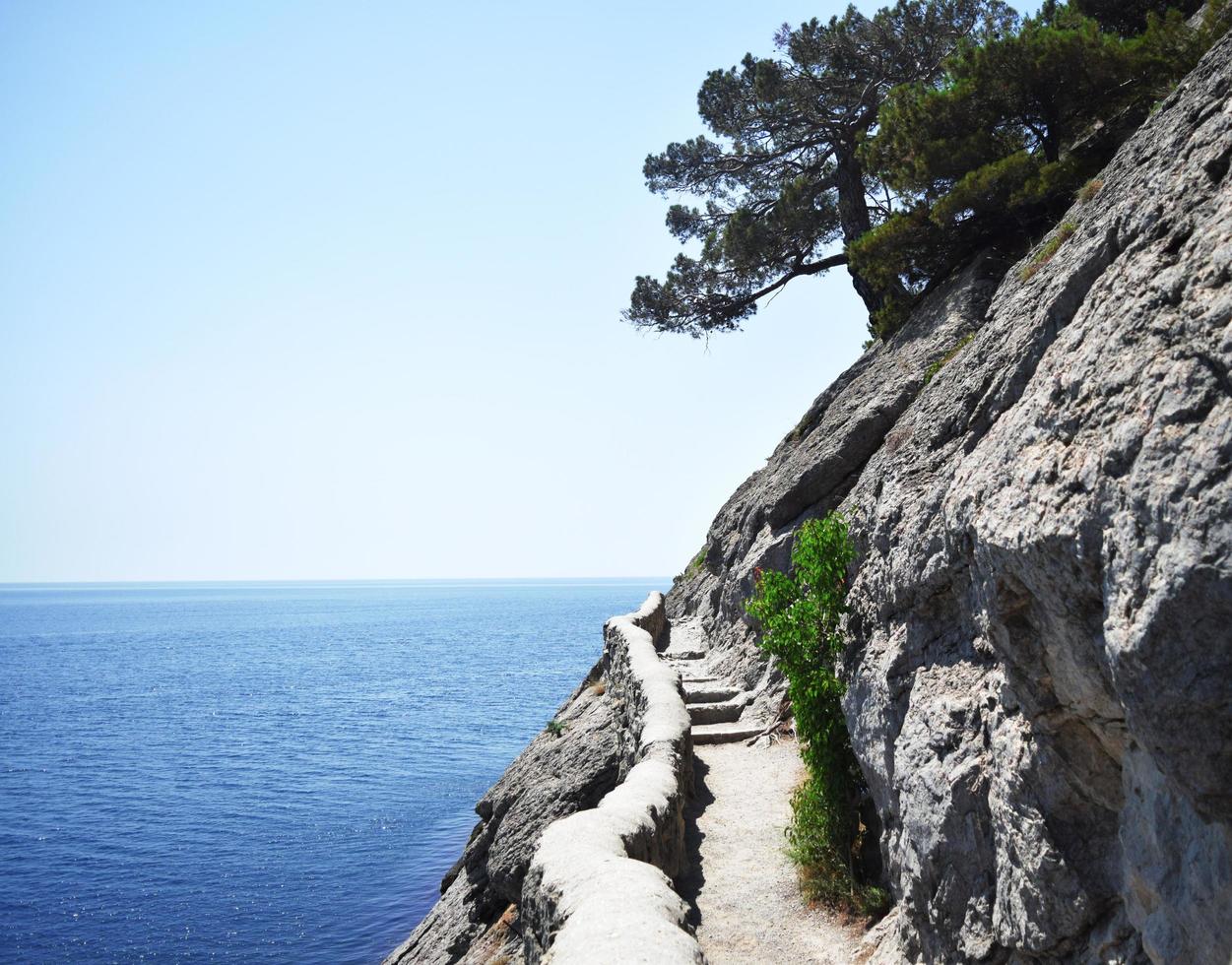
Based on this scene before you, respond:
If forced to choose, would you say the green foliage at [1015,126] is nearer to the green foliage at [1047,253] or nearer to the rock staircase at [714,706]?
the green foliage at [1047,253]

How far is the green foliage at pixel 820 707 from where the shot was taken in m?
9.07

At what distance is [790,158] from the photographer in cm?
2586

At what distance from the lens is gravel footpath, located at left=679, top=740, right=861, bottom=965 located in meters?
8.15

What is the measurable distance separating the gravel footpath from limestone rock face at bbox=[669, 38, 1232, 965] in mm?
955

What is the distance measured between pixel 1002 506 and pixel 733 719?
1043cm

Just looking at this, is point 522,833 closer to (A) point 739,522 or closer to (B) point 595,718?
(B) point 595,718

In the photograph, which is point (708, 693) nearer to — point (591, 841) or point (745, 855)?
point (745, 855)

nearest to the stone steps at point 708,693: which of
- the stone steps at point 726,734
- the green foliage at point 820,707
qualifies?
the stone steps at point 726,734

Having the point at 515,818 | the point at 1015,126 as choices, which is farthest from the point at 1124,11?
the point at 515,818

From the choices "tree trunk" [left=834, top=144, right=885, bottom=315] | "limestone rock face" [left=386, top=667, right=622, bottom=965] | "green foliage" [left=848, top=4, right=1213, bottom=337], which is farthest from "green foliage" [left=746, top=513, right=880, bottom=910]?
"tree trunk" [left=834, top=144, right=885, bottom=315]

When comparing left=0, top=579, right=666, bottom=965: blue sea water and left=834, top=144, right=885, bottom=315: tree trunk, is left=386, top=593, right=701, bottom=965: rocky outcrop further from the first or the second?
left=834, top=144, right=885, bottom=315: tree trunk

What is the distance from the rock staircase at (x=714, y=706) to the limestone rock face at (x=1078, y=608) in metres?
5.70

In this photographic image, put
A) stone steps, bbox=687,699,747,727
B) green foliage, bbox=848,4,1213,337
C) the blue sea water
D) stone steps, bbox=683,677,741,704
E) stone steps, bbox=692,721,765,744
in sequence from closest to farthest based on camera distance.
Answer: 1. stone steps, bbox=692,721,765,744
2. green foliage, bbox=848,4,1213,337
3. stone steps, bbox=687,699,747,727
4. stone steps, bbox=683,677,741,704
5. the blue sea water

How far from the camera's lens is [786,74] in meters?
24.2
